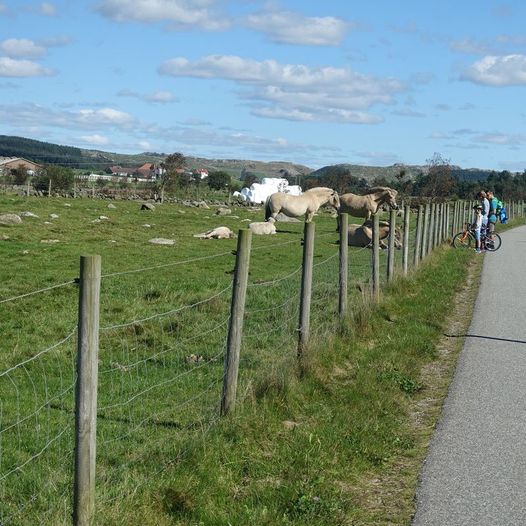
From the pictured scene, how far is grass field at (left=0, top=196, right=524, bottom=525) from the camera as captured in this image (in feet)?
19.6

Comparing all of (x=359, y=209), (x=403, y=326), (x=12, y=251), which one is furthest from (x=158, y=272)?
(x=359, y=209)

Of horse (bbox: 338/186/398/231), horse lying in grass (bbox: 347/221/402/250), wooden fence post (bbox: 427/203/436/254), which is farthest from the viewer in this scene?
horse (bbox: 338/186/398/231)

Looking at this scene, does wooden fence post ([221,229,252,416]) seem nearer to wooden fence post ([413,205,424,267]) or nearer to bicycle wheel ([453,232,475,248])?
wooden fence post ([413,205,424,267])

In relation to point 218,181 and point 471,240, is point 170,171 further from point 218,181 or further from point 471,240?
point 218,181

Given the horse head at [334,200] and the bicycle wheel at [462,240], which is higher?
the horse head at [334,200]

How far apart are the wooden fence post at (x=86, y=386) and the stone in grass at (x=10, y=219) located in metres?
25.2

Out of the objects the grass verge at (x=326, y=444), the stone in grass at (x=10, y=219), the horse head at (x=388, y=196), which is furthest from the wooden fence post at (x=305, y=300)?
the horse head at (x=388, y=196)

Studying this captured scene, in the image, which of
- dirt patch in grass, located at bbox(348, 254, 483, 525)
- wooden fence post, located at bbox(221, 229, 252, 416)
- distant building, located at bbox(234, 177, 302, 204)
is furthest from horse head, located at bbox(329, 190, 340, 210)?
distant building, located at bbox(234, 177, 302, 204)

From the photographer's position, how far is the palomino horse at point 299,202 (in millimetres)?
39156

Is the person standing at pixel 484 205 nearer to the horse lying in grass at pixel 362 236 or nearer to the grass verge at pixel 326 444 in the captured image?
the horse lying in grass at pixel 362 236

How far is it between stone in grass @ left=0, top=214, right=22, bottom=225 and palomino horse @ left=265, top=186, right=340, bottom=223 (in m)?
12.1

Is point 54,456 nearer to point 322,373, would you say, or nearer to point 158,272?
point 322,373

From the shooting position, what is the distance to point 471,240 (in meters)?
32.1

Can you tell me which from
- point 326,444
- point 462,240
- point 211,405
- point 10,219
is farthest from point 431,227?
point 326,444
